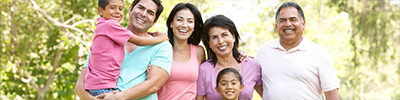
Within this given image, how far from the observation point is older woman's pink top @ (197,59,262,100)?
3322 mm

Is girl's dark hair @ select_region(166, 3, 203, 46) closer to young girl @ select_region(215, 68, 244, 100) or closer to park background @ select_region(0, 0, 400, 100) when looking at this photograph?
young girl @ select_region(215, 68, 244, 100)

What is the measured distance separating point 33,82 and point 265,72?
602cm

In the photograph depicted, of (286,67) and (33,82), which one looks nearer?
(286,67)

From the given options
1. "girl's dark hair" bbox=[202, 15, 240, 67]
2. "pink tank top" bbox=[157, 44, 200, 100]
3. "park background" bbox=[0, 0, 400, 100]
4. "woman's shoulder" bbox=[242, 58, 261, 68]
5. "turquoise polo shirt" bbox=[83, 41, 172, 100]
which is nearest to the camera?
"turquoise polo shirt" bbox=[83, 41, 172, 100]

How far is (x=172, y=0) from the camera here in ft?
20.6

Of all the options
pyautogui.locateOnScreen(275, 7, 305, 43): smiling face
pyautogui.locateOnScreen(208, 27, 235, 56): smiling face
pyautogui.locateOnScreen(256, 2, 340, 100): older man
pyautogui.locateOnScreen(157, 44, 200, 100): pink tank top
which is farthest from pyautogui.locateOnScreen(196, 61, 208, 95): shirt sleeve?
pyautogui.locateOnScreen(275, 7, 305, 43): smiling face

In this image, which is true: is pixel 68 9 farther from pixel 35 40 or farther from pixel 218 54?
pixel 218 54

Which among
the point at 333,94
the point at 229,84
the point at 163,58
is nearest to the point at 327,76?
the point at 333,94

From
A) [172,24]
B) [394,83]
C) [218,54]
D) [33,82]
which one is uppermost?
[172,24]

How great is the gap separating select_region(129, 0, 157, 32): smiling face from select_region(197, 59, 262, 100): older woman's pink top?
0.79 m

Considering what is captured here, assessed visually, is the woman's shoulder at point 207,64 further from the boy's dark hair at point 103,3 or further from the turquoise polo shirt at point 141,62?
the boy's dark hair at point 103,3

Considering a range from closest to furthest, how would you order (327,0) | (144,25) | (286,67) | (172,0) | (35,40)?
(144,25), (286,67), (172,0), (35,40), (327,0)

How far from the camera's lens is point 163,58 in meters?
2.85

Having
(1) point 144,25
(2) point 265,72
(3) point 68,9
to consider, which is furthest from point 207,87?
(3) point 68,9
